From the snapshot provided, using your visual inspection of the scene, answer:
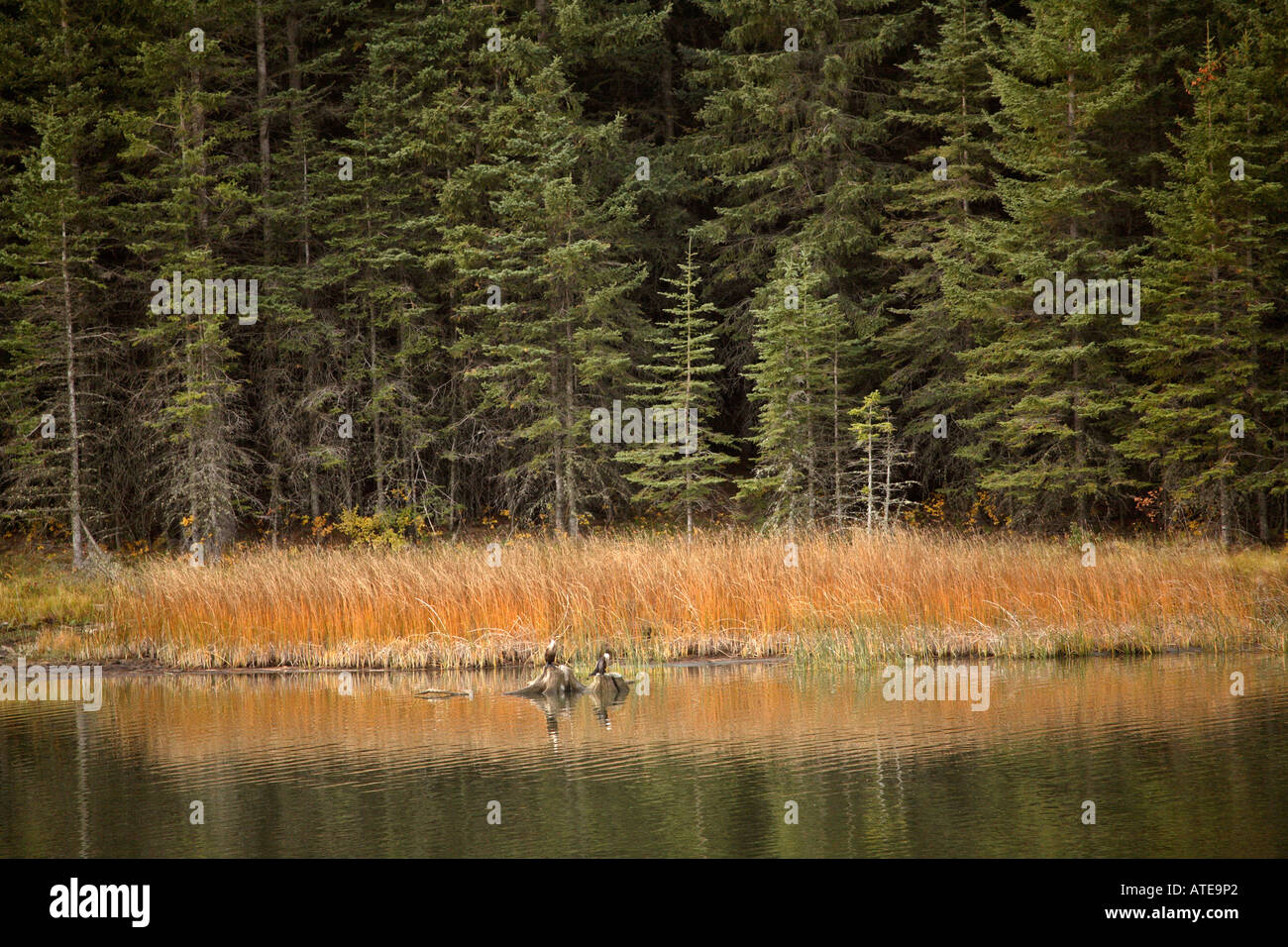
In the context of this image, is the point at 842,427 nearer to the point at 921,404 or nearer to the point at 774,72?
the point at 921,404

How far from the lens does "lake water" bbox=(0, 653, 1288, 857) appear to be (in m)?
7.81

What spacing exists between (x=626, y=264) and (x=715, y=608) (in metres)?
13.5

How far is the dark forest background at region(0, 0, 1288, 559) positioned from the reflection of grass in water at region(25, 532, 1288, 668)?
699 cm

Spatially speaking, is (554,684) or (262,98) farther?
(262,98)

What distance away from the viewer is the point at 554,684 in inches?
543

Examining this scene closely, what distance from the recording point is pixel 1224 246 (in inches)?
934

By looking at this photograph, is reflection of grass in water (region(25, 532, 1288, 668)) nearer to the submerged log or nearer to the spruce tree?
the submerged log

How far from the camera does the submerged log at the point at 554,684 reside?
1377cm

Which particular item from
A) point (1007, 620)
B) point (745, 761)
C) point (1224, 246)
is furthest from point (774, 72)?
point (745, 761)

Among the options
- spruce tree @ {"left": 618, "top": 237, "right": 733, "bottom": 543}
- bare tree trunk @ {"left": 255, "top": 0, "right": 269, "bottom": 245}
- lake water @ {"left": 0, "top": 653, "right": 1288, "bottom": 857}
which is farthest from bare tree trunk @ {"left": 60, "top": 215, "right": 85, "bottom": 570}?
lake water @ {"left": 0, "top": 653, "right": 1288, "bottom": 857}

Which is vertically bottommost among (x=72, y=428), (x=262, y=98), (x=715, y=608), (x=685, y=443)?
(x=715, y=608)

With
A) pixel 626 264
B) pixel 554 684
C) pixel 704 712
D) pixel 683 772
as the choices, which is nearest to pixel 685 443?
pixel 626 264

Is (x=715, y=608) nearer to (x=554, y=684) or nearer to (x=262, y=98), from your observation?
(x=554, y=684)

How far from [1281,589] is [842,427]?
12.8m
